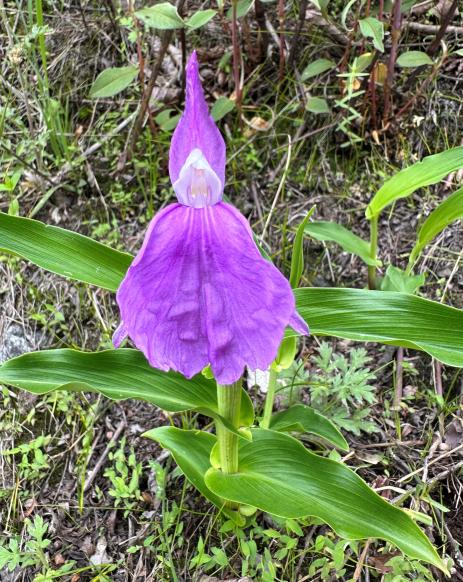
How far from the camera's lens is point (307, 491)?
1.34m

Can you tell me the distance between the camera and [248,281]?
3.09 ft

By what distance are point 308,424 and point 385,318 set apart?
0.43m

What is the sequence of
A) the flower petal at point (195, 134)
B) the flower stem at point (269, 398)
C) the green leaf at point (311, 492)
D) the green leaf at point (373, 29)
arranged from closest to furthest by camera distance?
the flower petal at point (195, 134), the green leaf at point (311, 492), the flower stem at point (269, 398), the green leaf at point (373, 29)

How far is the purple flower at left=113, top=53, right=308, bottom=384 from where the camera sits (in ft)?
3.07

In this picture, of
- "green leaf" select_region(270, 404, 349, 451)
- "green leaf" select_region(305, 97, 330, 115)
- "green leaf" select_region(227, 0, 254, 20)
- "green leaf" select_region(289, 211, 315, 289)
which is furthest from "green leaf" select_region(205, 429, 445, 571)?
"green leaf" select_region(227, 0, 254, 20)

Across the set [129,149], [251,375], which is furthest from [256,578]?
[129,149]

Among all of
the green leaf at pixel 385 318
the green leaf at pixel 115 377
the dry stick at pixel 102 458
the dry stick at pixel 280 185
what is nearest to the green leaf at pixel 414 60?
the dry stick at pixel 280 185

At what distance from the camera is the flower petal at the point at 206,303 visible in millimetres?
937

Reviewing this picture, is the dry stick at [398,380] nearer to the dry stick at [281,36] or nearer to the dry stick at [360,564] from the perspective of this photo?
the dry stick at [360,564]

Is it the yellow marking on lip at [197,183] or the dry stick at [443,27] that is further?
the dry stick at [443,27]

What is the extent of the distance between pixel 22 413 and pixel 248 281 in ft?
4.28

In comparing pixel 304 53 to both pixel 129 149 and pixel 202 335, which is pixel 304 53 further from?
pixel 202 335

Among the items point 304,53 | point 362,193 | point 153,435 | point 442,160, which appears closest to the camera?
point 153,435

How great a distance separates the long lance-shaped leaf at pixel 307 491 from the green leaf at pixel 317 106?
132cm
